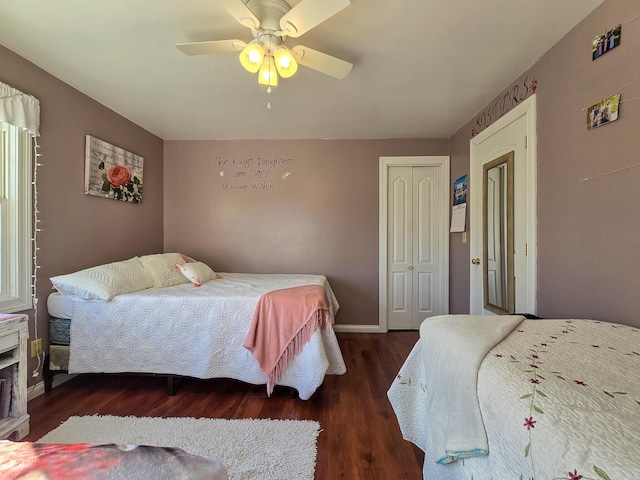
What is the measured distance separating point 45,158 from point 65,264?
81cm

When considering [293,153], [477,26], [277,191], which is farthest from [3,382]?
[477,26]

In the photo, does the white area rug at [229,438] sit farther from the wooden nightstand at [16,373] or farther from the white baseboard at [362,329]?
the white baseboard at [362,329]

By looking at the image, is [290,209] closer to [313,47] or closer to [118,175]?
[118,175]

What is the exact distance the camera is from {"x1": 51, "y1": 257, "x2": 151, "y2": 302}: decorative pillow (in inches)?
79.4

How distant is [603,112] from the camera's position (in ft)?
4.64

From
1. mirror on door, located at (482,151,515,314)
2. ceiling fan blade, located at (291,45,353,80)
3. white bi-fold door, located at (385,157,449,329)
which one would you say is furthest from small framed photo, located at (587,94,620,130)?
white bi-fold door, located at (385,157,449,329)

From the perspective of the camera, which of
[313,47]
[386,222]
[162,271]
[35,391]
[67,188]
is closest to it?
[313,47]

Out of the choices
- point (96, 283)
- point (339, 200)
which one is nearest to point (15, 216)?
point (96, 283)

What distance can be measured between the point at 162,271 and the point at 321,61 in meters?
2.20

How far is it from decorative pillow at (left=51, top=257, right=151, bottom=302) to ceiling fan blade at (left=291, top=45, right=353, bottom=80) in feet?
6.62

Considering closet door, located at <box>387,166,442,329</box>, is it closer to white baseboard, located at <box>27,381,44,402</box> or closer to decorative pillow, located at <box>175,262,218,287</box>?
decorative pillow, located at <box>175,262,218,287</box>

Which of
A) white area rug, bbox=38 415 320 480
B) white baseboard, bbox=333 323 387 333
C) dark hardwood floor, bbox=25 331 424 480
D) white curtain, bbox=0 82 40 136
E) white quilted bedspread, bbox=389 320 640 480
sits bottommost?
dark hardwood floor, bbox=25 331 424 480

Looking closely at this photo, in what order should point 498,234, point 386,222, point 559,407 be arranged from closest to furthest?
point 559,407 < point 498,234 < point 386,222

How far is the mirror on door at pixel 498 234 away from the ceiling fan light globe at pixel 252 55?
196 centimetres
